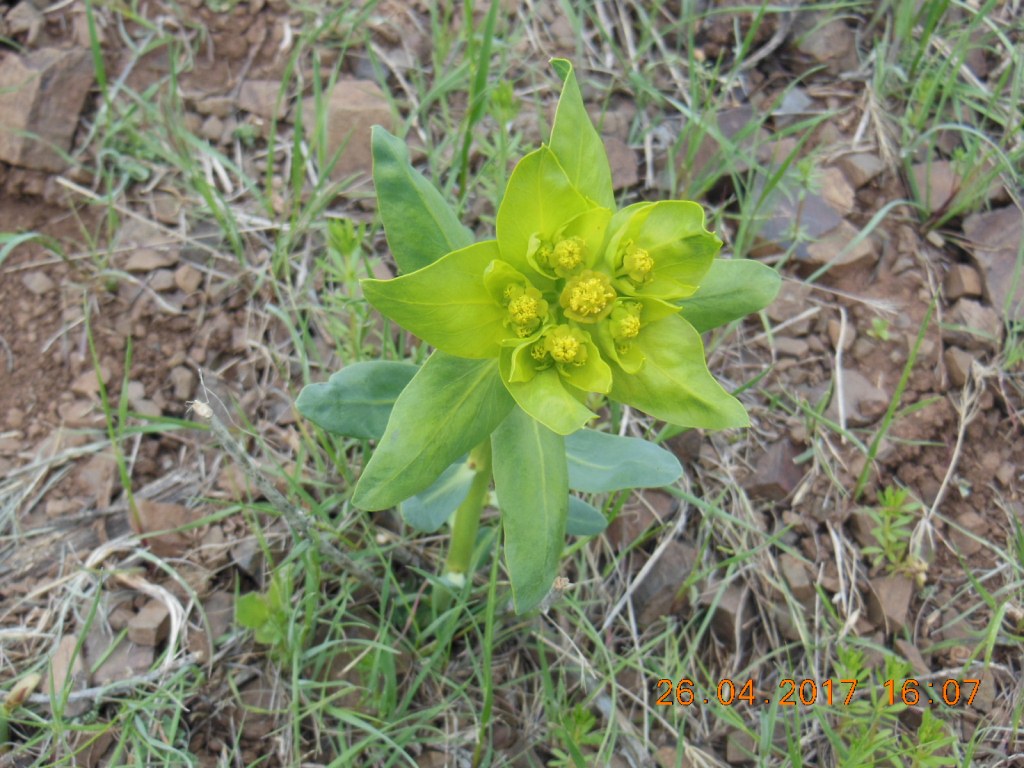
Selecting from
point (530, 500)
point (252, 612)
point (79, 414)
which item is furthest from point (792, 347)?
point (79, 414)

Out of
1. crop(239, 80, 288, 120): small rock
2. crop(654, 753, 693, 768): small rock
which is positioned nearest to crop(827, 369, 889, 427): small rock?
crop(654, 753, 693, 768): small rock

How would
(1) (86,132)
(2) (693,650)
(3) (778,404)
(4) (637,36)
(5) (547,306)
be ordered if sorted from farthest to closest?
(4) (637,36) < (1) (86,132) < (3) (778,404) < (2) (693,650) < (5) (547,306)

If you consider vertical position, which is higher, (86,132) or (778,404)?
(86,132)

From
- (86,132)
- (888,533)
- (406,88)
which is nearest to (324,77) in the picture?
(406,88)

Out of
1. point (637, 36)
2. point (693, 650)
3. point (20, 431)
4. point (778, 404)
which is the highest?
point (637, 36)

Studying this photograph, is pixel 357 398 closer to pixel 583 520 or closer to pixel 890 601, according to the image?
pixel 583 520

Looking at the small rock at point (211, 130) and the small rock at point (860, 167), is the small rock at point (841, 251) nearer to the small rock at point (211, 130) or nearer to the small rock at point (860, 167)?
the small rock at point (860, 167)

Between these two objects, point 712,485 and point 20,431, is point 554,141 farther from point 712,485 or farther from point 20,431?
point 20,431
